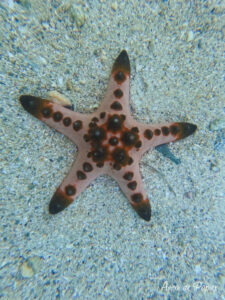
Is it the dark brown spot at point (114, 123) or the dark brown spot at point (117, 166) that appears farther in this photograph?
the dark brown spot at point (117, 166)

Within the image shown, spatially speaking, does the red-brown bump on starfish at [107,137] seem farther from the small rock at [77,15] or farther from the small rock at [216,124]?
the small rock at [216,124]

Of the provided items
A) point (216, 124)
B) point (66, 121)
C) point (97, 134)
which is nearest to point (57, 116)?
point (66, 121)

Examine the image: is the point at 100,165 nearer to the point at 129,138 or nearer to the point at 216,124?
the point at 129,138

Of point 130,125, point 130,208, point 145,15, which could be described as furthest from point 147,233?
point 145,15

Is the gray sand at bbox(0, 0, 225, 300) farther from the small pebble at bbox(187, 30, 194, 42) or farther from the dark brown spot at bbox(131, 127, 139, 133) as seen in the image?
the dark brown spot at bbox(131, 127, 139, 133)

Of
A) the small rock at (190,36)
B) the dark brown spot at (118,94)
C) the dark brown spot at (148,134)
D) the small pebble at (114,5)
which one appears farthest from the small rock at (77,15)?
the dark brown spot at (148,134)

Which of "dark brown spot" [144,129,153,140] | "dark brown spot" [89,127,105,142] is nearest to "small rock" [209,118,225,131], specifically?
"dark brown spot" [144,129,153,140]
